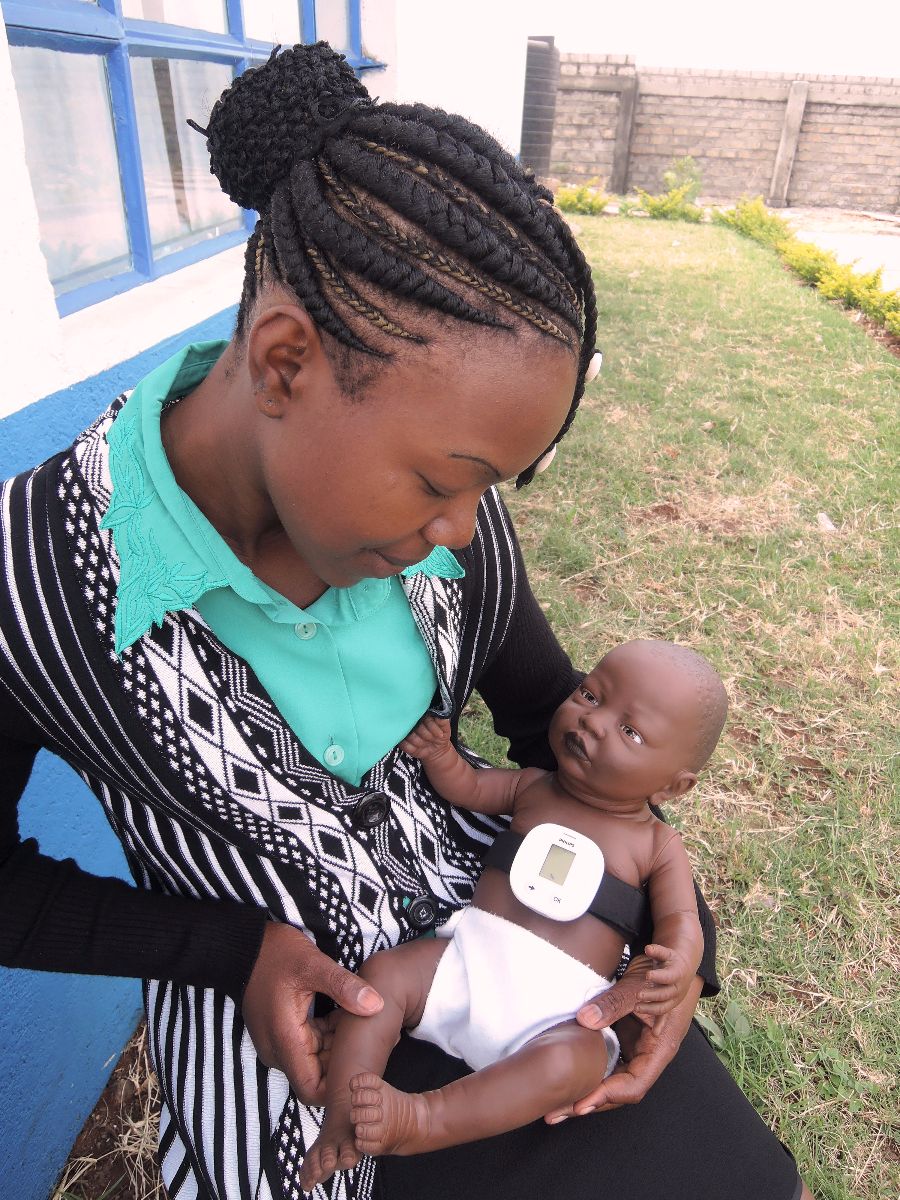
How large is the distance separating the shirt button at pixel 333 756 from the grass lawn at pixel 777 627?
157cm

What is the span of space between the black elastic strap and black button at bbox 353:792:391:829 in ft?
0.86

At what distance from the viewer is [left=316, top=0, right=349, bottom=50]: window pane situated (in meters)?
3.03

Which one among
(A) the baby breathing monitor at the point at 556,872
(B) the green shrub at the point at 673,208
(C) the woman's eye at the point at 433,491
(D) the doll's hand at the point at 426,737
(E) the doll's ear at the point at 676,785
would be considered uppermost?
(C) the woman's eye at the point at 433,491

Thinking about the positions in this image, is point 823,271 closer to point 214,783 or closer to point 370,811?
point 370,811

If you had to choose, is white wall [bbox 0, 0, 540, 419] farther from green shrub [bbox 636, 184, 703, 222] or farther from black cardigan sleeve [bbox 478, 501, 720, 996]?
green shrub [bbox 636, 184, 703, 222]

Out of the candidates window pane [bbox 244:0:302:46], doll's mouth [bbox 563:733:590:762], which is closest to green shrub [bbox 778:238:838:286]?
window pane [bbox 244:0:302:46]

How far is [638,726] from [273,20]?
98.0 inches

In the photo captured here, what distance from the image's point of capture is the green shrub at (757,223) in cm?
1196

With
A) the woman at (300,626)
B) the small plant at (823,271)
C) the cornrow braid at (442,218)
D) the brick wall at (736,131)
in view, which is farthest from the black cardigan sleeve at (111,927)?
the brick wall at (736,131)

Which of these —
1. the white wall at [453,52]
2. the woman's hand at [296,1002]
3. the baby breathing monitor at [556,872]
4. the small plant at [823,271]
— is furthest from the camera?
the small plant at [823,271]

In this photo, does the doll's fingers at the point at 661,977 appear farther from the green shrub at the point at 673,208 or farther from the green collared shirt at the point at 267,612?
the green shrub at the point at 673,208

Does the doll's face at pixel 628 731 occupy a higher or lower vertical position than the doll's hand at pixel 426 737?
lower

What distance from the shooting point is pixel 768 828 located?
9.20 feet

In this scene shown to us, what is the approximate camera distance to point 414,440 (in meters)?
0.96
